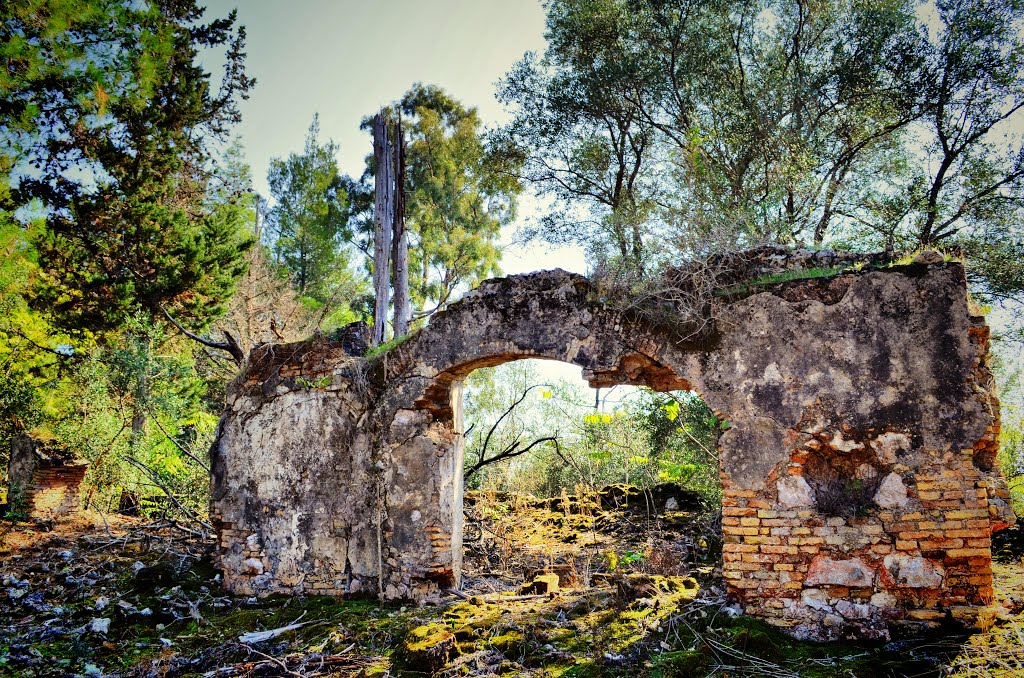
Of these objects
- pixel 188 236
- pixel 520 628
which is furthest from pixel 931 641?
pixel 188 236

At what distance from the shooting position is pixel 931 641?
4.33 metres

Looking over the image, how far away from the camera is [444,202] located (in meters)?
17.5

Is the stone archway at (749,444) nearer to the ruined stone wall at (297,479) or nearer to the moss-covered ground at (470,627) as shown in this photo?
the ruined stone wall at (297,479)

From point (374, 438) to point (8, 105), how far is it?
42.4 feet

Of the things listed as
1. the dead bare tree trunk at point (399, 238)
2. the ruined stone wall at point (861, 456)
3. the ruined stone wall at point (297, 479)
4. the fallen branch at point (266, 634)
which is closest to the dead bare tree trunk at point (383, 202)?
the dead bare tree trunk at point (399, 238)

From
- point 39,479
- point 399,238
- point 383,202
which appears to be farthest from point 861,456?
point 39,479

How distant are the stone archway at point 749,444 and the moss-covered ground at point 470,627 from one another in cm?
35

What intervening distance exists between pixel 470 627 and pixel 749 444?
2.75 meters

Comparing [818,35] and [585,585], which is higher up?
[818,35]

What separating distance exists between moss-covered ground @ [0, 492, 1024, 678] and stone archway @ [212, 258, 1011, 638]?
345mm

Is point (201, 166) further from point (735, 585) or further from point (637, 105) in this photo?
point (735, 585)

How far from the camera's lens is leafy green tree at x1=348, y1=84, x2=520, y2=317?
56.7 ft

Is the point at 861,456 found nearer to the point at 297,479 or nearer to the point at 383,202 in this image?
the point at 297,479

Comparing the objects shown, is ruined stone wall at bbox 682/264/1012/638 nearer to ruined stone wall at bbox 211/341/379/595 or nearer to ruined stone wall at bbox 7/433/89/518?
ruined stone wall at bbox 211/341/379/595
